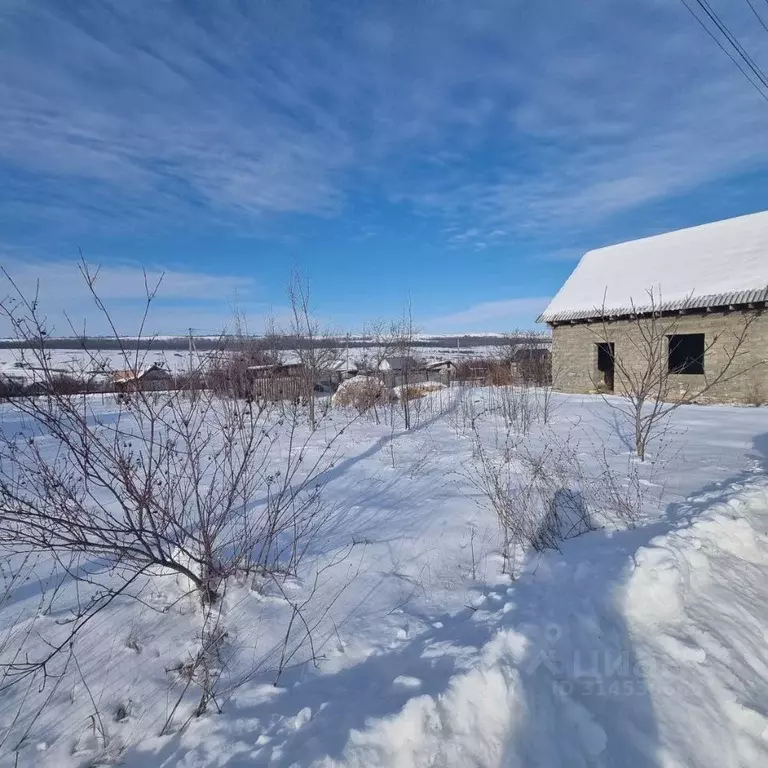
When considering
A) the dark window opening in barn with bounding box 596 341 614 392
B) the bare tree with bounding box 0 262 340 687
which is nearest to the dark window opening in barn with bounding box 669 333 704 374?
the dark window opening in barn with bounding box 596 341 614 392

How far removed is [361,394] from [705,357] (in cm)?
966

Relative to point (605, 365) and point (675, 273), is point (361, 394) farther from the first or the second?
A: point (675, 273)

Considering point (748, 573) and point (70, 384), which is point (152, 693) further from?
point (748, 573)

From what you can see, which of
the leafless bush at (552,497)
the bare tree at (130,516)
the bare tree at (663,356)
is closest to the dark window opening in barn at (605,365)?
the bare tree at (663,356)

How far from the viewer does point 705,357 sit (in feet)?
39.5

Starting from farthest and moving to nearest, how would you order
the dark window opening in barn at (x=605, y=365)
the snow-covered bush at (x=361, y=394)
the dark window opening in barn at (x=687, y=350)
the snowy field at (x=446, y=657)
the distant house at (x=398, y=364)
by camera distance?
the dark window opening in barn at (x=605, y=365), the dark window opening in barn at (x=687, y=350), the distant house at (x=398, y=364), the snow-covered bush at (x=361, y=394), the snowy field at (x=446, y=657)

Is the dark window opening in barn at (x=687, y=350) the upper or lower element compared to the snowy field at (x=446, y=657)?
upper

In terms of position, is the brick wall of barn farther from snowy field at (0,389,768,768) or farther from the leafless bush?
snowy field at (0,389,768,768)

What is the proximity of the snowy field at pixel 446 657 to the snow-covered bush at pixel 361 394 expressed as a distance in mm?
7232

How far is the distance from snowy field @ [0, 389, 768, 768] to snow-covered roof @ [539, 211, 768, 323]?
351 inches

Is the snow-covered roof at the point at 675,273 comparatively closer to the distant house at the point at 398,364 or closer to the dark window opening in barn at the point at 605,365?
the dark window opening in barn at the point at 605,365

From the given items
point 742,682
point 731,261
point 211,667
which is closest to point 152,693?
point 211,667

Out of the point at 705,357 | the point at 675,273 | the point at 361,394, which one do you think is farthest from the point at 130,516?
the point at 675,273

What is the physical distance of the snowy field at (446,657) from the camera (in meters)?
1.74
